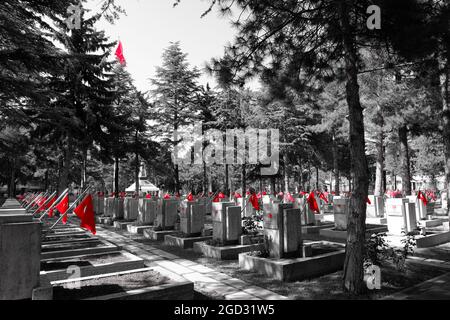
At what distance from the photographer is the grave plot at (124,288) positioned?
4531 mm

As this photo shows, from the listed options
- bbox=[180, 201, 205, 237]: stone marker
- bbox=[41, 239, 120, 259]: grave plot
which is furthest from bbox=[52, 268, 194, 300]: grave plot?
bbox=[180, 201, 205, 237]: stone marker

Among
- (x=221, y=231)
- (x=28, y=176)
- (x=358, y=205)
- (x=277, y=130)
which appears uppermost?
(x=277, y=130)

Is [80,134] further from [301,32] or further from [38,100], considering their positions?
[301,32]

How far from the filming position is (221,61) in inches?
270

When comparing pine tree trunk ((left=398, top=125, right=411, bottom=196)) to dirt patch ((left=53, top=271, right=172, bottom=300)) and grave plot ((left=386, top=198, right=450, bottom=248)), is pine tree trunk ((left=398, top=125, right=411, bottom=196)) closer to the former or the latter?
grave plot ((left=386, top=198, right=450, bottom=248))

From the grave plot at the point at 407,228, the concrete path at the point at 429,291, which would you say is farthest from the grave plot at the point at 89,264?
the grave plot at the point at 407,228

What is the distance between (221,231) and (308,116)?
22.4 m

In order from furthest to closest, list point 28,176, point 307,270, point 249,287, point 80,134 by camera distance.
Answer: point 28,176 → point 80,134 → point 307,270 → point 249,287

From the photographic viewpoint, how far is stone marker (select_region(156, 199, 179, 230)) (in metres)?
12.3

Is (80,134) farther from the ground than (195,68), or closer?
closer

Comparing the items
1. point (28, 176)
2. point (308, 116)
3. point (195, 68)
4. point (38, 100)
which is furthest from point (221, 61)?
point (28, 176)

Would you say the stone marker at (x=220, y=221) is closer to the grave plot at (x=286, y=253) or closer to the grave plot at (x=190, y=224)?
the grave plot at (x=190, y=224)

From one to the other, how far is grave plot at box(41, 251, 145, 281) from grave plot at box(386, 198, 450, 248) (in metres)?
8.20

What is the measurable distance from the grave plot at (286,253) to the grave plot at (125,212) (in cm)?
935
